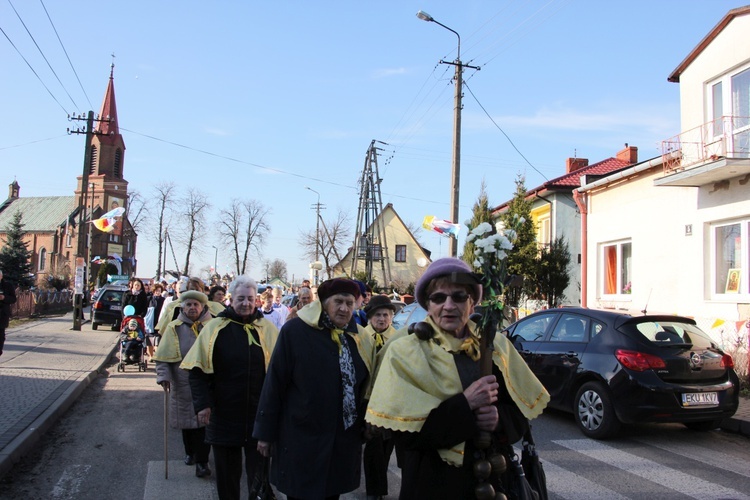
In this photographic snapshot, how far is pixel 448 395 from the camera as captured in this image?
2439mm

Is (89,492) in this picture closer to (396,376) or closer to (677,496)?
(396,376)

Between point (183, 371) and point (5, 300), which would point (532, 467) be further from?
point (5, 300)

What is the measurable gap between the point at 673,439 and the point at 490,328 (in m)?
6.30

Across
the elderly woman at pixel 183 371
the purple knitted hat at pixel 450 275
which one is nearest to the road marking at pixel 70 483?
the elderly woman at pixel 183 371

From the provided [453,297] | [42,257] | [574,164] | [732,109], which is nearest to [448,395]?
[453,297]

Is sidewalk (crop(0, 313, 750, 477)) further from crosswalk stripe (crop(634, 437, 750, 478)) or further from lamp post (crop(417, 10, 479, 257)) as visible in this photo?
lamp post (crop(417, 10, 479, 257))

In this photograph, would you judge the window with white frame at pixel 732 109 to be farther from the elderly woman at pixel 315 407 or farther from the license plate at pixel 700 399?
the elderly woman at pixel 315 407

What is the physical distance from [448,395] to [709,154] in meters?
12.8

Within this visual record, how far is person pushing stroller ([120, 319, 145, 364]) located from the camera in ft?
41.9

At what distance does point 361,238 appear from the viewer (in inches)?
1809

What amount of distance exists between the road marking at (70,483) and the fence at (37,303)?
20.3 m

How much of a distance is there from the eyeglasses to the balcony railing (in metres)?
11.6

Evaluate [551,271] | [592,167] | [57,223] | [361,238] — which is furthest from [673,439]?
[57,223]

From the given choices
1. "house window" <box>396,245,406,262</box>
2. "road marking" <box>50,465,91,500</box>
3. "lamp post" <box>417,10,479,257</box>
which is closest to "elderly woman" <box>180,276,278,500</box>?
"road marking" <box>50,465,91,500</box>
